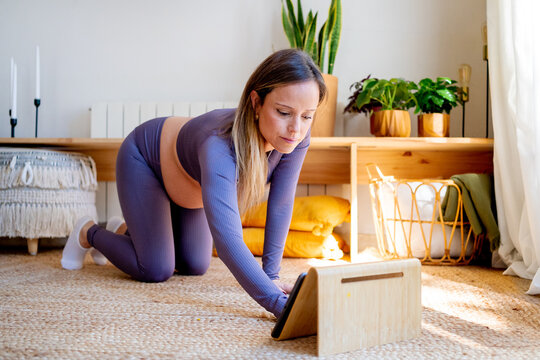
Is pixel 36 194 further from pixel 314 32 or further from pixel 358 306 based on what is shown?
Result: pixel 358 306

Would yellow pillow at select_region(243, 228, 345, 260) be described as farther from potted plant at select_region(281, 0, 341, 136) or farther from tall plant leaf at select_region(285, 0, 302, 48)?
tall plant leaf at select_region(285, 0, 302, 48)

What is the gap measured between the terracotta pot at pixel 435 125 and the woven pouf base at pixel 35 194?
1.37m

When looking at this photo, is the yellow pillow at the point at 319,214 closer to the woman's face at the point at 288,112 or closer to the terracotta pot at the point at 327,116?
the terracotta pot at the point at 327,116

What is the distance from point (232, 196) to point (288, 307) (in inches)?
10.7

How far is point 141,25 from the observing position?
90.6 inches

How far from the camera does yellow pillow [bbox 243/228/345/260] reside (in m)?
1.95

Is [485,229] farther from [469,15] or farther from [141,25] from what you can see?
[141,25]

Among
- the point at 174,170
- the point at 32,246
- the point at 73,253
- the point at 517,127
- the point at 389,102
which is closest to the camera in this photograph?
the point at 174,170

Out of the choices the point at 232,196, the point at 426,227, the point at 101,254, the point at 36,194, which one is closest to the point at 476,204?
the point at 426,227

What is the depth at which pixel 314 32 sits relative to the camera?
2.04 meters

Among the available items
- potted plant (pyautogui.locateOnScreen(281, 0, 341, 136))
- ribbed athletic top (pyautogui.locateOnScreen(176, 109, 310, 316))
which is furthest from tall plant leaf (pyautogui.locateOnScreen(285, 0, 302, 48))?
ribbed athletic top (pyautogui.locateOnScreen(176, 109, 310, 316))

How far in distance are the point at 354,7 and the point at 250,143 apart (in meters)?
1.33

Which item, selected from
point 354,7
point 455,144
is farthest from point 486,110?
point 354,7

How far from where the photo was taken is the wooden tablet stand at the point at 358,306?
823mm
